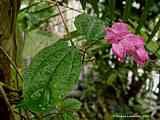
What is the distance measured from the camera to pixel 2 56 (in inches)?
29.5

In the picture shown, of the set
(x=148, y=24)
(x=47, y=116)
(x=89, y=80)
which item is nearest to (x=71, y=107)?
(x=47, y=116)

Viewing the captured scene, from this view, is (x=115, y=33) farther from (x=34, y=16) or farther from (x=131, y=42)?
(x=34, y=16)

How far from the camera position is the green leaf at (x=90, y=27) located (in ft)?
2.10

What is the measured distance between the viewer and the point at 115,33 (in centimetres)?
63

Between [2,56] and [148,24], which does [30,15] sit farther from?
[148,24]

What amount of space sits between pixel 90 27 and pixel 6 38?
0.60 ft

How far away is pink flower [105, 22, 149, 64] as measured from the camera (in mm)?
604

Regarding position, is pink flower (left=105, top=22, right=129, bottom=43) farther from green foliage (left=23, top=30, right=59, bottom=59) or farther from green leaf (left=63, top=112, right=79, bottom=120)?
green foliage (left=23, top=30, right=59, bottom=59)

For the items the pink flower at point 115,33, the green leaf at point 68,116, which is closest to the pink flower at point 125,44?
the pink flower at point 115,33

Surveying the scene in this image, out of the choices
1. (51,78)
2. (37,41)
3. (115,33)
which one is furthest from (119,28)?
(37,41)

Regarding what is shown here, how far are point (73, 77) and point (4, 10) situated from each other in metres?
0.22

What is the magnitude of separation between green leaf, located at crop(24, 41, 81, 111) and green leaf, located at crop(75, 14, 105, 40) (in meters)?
0.03

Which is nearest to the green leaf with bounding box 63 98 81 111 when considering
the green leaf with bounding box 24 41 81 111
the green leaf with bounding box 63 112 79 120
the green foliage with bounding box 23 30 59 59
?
the green leaf with bounding box 63 112 79 120

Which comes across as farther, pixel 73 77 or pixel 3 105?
pixel 3 105
